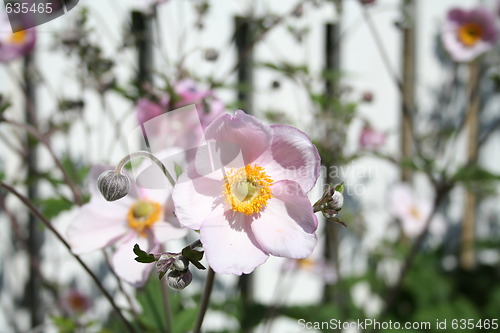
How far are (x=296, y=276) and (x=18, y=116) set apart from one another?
3.77 feet

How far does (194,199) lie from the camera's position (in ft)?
1.73

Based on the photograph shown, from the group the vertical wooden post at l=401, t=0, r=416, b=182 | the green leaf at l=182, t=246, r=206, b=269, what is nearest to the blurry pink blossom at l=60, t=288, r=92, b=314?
the green leaf at l=182, t=246, r=206, b=269

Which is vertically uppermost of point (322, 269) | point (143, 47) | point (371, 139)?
point (143, 47)

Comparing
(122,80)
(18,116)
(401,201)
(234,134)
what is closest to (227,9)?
(122,80)

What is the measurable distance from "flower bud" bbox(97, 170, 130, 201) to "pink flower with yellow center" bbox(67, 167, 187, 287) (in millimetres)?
86

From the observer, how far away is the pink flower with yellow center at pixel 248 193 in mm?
516

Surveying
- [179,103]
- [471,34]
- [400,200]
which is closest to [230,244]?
[179,103]

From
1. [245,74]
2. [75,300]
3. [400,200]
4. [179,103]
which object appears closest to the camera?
[179,103]

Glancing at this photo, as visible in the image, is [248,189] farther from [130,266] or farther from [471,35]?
[471,35]

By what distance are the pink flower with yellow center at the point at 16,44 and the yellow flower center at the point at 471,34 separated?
1.39 metres

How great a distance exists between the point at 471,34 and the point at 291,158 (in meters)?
1.48

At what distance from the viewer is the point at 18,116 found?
154cm

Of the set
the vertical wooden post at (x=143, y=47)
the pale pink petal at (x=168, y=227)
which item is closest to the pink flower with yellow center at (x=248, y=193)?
the pale pink petal at (x=168, y=227)

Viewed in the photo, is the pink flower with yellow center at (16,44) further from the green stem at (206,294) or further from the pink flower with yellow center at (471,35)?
the pink flower with yellow center at (471,35)
